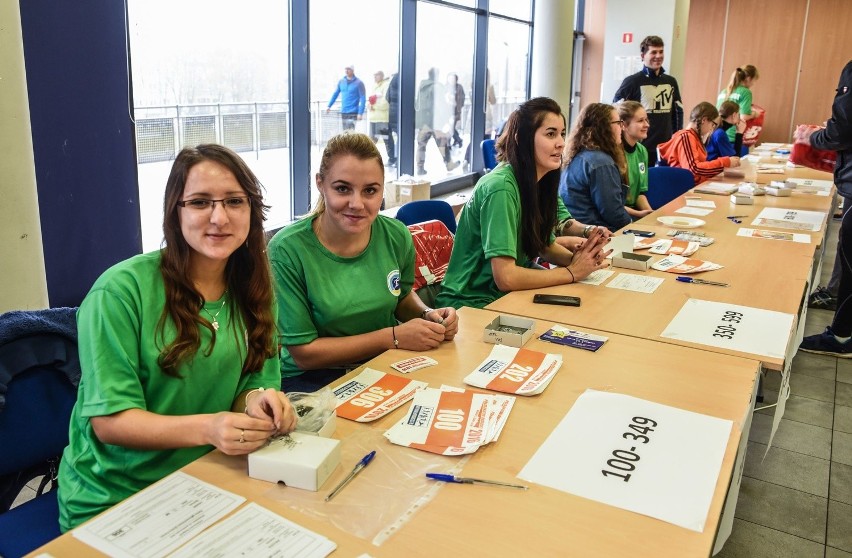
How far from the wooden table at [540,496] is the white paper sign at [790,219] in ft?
7.19

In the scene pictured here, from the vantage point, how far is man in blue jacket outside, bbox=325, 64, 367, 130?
224 inches

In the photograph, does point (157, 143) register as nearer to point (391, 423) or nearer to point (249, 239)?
point (249, 239)

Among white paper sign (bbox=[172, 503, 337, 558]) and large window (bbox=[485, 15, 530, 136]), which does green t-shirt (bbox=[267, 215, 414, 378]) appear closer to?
white paper sign (bbox=[172, 503, 337, 558])

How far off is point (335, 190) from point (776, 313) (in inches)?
55.2

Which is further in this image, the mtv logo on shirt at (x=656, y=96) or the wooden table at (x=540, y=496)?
the mtv logo on shirt at (x=656, y=96)

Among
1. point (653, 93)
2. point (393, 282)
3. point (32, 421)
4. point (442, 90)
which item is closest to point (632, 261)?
point (393, 282)

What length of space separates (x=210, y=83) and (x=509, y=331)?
132 inches

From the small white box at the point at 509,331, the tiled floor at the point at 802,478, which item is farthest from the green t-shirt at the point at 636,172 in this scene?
the small white box at the point at 509,331

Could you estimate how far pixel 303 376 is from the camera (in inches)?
77.9

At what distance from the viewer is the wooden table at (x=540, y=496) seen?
1017 mm

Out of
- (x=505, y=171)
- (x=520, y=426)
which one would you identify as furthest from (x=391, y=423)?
(x=505, y=171)

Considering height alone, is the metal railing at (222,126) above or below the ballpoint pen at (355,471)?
above

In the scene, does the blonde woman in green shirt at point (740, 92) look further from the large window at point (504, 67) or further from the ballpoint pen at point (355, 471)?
the ballpoint pen at point (355, 471)

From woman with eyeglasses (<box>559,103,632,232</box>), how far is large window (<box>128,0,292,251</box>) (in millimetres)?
1648
